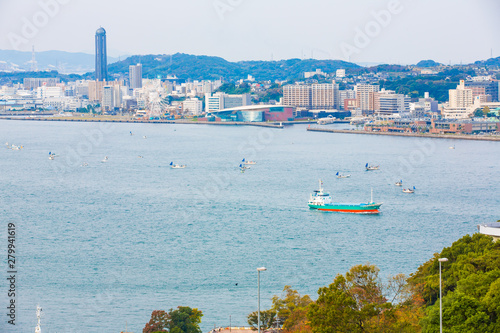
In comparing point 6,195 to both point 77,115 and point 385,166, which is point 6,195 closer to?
point 385,166

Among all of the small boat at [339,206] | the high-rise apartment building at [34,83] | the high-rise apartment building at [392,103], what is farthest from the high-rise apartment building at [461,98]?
the high-rise apartment building at [34,83]

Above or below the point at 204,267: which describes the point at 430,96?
above

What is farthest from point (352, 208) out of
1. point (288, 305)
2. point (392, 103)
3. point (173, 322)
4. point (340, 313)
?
point (392, 103)

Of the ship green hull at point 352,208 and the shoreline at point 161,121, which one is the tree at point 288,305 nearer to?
the ship green hull at point 352,208

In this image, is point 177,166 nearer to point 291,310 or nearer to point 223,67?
point 291,310

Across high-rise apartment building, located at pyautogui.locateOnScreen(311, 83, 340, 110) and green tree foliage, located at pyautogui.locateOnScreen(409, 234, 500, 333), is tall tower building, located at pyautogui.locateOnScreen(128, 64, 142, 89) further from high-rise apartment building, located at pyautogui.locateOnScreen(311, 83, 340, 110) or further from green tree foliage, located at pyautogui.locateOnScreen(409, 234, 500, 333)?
green tree foliage, located at pyautogui.locateOnScreen(409, 234, 500, 333)

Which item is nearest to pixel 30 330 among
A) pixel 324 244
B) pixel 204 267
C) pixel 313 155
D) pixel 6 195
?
pixel 204 267

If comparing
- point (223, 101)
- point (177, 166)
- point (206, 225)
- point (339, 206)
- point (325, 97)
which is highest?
point (325, 97)
